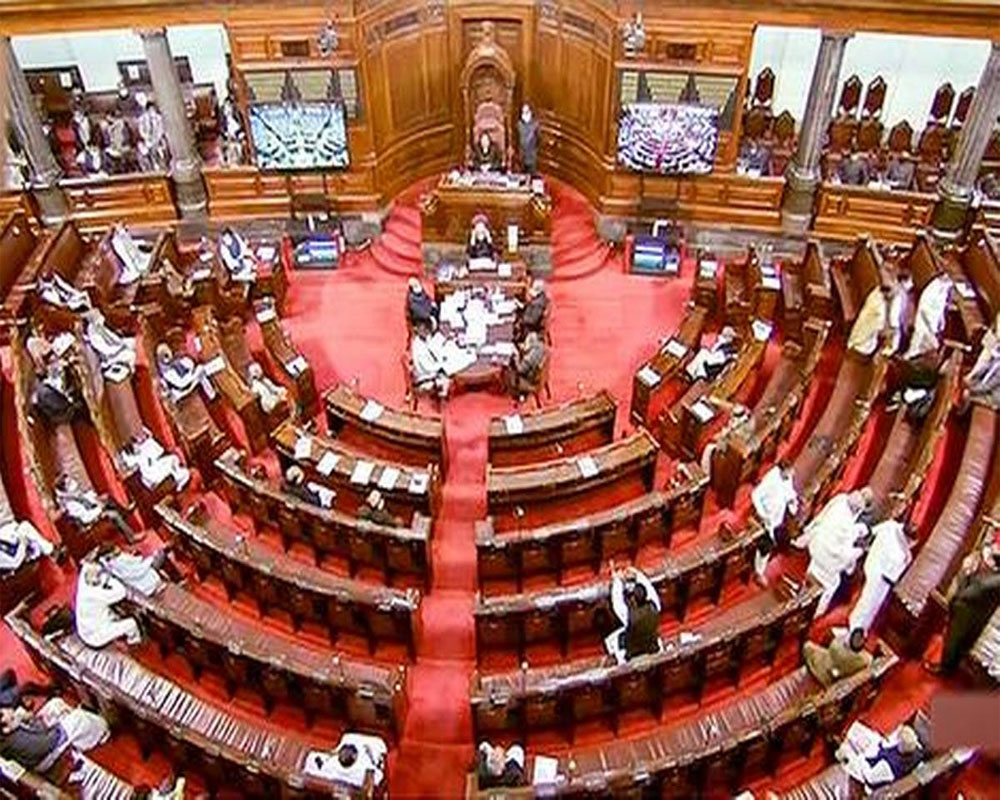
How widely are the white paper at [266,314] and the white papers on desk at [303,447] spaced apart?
2.25 meters

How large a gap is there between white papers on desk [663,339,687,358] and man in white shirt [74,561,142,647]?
649 centimetres

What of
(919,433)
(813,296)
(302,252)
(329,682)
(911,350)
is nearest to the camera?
(329,682)

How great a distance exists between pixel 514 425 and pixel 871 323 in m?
4.23

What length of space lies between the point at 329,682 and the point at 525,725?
167 cm

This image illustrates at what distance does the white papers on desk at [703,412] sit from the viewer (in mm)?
11117

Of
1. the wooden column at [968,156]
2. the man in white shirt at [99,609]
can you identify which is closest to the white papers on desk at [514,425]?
the man in white shirt at [99,609]

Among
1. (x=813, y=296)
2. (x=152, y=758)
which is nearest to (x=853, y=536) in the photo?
(x=813, y=296)

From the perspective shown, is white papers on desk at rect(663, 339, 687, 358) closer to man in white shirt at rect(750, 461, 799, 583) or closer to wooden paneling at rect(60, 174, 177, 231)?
man in white shirt at rect(750, 461, 799, 583)

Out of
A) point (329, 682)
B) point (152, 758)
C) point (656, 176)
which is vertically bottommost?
point (152, 758)

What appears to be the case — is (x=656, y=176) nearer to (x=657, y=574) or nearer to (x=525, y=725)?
(x=657, y=574)

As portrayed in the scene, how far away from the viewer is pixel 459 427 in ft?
40.3

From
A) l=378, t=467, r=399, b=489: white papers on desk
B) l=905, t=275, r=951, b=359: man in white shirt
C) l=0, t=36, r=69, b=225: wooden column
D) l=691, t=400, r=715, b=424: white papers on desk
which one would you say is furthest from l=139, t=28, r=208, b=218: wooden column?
l=905, t=275, r=951, b=359: man in white shirt

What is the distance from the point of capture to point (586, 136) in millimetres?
15211

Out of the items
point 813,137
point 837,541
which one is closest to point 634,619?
point 837,541
